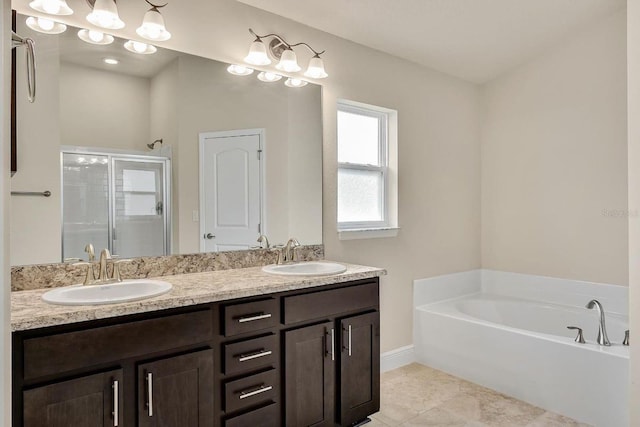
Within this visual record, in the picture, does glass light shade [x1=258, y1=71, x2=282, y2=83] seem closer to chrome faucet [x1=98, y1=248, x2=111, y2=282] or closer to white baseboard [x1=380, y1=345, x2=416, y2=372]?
chrome faucet [x1=98, y1=248, x2=111, y2=282]

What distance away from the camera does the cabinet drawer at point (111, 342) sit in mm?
1322

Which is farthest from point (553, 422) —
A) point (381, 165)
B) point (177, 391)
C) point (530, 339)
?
point (177, 391)

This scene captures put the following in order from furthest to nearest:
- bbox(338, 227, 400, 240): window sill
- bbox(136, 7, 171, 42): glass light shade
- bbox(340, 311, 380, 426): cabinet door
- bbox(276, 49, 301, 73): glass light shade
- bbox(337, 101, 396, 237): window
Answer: bbox(337, 101, 396, 237): window → bbox(338, 227, 400, 240): window sill → bbox(276, 49, 301, 73): glass light shade → bbox(340, 311, 380, 426): cabinet door → bbox(136, 7, 171, 42): glass light shade

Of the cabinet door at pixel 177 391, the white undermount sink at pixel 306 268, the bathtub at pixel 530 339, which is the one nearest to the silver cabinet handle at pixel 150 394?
the cabinet door at pixel 177 391

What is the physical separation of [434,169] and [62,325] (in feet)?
9.51

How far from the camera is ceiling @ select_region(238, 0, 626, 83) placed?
→ 2555mm

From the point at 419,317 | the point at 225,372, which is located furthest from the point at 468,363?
the point at 225,372

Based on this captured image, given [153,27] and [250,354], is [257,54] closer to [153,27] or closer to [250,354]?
[153,27]

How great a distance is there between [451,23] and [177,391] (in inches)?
112

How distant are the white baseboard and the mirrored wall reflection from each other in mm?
1898

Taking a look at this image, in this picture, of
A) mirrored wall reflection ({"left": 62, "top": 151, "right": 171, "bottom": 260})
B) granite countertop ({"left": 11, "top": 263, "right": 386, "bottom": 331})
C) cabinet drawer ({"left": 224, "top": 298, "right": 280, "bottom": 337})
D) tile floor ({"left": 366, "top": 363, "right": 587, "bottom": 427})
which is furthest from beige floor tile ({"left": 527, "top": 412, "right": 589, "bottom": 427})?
mirrored wall reflection ({"left": 62, "top": 151, "right": 171, "bottom": 260})

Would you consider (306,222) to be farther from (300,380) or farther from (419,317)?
(419,317)

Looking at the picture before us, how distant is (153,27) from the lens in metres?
1.95

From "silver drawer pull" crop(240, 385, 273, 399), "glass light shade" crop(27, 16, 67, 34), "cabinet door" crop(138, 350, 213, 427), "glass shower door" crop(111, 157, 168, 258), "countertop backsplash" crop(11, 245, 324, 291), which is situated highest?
"glass light shade" crop(27, 16, 67, 34)
